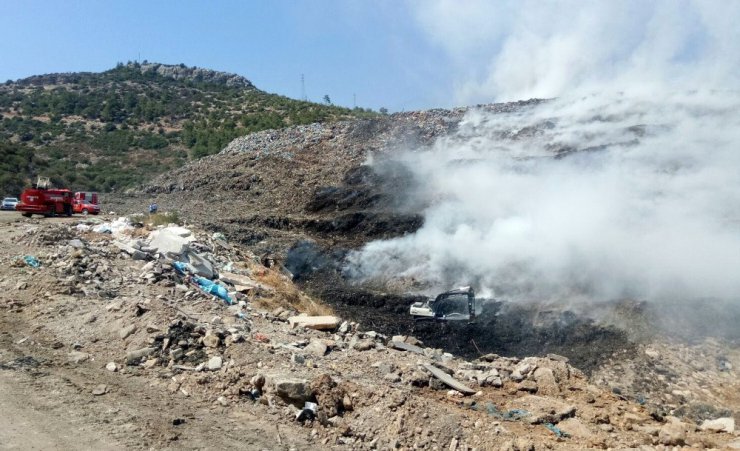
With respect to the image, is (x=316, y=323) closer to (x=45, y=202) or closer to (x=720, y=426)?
(x=720, y=426)

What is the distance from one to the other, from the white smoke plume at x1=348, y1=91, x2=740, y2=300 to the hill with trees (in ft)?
60.4

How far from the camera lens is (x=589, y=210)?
1631 cm

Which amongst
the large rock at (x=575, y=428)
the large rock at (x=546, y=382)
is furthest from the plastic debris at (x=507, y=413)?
the large rock at (x=546, y=382)

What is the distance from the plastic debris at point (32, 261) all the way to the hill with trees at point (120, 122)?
75.6 feet

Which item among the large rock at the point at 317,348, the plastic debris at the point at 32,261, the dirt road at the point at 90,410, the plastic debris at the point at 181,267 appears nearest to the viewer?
the dirt road at the point at 90,410

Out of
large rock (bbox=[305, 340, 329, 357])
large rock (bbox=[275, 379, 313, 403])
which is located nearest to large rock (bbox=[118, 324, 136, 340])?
large rock (bbox=[305, 340, 329, 357])

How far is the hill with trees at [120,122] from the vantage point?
34938 millimetres

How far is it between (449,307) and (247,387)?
27.5ft

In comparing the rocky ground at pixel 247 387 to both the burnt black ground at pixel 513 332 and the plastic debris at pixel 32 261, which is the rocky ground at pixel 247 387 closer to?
the plastic debris at pixel 32 261

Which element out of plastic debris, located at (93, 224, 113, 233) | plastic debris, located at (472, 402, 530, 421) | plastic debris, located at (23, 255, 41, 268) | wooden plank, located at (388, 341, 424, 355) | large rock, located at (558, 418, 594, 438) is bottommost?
large rock, located at (558, 418, 594, 438)

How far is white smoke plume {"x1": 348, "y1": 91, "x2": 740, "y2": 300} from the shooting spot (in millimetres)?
13562

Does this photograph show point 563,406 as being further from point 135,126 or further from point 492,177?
point 135,126

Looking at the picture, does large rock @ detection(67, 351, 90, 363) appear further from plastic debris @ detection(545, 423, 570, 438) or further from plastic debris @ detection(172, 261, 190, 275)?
plastic debris @ detection(545, 423, 570, 438)

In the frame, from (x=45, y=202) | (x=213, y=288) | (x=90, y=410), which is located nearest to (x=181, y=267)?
(x=213, y=288)
